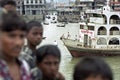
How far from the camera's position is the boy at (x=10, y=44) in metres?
1.92

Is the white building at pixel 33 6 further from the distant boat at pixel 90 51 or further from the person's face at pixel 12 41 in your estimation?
the person's face at pixel 12 41

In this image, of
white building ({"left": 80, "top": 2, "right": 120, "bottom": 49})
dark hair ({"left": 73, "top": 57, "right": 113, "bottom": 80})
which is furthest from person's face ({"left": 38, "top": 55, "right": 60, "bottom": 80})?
white building ({"left": 80, "top": 2, "right": 120, "bottom": 49})

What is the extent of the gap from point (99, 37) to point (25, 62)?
1710cm

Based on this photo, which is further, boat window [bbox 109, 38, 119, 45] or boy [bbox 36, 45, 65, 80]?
boat window [bbox 109, 38, 119, 45]

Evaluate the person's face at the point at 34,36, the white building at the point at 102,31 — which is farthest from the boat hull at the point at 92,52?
the person's face at the point at 34,36

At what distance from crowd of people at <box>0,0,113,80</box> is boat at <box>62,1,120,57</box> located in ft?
52.8

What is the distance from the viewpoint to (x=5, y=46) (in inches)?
76.5

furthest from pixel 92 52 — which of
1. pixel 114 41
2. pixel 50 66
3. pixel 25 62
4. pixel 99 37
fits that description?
pixel 25 62

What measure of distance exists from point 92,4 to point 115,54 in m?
49.8

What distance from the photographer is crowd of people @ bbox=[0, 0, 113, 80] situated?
1.75 metres

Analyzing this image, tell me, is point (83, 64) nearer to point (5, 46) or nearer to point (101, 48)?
point (5, 46)

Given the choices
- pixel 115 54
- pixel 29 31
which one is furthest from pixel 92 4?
pixel 29 31

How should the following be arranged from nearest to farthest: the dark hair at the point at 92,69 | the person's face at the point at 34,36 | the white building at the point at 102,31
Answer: the dark hair at the point at 92,69 → the person's face at the point at 34,36 → the white building at the point at 102,31

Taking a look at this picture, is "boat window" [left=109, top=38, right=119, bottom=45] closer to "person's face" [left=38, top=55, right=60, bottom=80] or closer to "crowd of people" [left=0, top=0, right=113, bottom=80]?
"crowd of people" [left=0, top=0, right=113, bottom=80]
